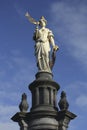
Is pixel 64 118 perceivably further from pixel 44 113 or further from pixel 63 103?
pixel 44 113

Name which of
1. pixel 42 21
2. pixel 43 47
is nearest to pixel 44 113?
pixel 43 47

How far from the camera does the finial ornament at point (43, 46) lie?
2359 centimetres

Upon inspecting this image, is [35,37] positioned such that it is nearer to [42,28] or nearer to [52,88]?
[42,28]

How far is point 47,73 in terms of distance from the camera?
23219mm

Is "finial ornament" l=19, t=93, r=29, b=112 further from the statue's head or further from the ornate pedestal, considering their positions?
the statue's head

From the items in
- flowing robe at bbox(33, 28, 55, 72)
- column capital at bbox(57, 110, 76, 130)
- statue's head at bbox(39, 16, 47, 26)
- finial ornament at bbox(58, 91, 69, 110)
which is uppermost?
statue's head at bbox(39, 16, 47, 26)

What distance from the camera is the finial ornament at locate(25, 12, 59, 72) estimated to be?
77.4 ft

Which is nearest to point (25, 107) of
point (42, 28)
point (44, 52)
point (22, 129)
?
point (22, 129)

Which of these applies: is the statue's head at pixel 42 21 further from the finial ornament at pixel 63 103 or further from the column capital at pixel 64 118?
the column capital at pixel 64 118

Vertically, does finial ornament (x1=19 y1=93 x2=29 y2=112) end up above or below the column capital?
above

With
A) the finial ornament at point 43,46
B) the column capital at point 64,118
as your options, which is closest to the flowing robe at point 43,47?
the finial ornament at point 43,46

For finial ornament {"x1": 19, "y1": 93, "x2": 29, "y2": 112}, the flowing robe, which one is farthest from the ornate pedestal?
the flowing robe

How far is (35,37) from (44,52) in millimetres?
1327

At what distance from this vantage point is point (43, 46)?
945 inches
